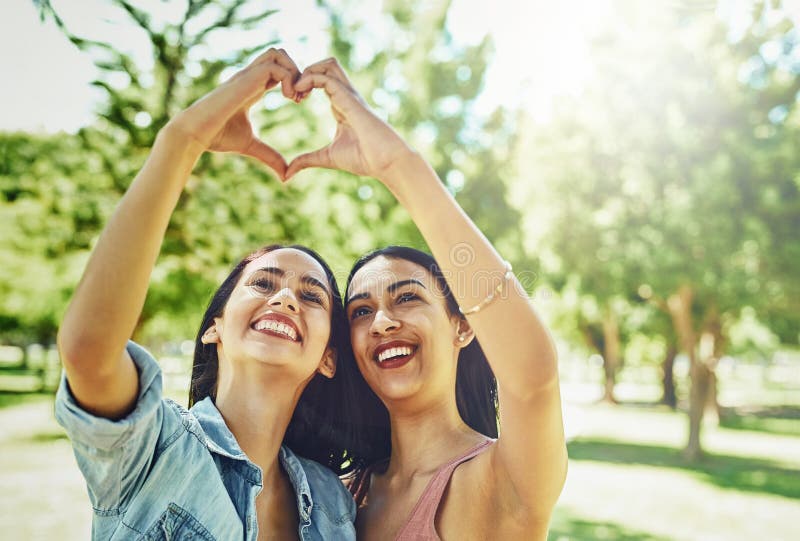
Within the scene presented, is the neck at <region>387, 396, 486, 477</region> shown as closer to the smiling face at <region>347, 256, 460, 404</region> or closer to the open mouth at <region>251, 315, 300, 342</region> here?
the smiling face at <region>347, 256, 460, 404</region>

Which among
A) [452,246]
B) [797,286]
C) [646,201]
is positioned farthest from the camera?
[646,201]

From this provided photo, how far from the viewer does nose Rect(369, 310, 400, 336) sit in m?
2.59

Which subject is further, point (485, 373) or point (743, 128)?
point (743, 128)

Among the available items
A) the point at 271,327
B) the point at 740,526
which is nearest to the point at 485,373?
the point at 271,327

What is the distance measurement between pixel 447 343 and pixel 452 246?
1.00 m

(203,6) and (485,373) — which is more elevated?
(203,6)

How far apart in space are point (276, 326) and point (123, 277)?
88cm

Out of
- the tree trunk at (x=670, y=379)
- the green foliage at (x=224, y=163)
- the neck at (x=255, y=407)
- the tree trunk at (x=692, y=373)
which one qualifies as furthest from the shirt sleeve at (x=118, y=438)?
the tree trunk at (x=670, y=379)

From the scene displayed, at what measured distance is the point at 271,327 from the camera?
239 centimetres

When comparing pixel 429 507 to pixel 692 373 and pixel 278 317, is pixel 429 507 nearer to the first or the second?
pixel 278 317

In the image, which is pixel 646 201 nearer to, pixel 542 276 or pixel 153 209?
pixel 542 276

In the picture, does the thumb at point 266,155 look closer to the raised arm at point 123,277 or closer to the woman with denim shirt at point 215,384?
the woman with denim shirt at point 215,384

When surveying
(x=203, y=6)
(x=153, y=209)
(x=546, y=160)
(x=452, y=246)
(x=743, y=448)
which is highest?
(x=203, y=6)

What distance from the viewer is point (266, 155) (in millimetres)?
2285
